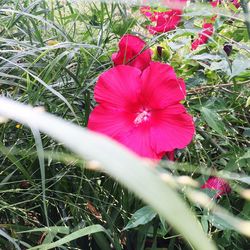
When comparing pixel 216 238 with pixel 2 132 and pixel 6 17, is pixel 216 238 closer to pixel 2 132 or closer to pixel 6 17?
pixel 2 132

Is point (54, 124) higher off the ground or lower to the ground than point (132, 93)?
higher

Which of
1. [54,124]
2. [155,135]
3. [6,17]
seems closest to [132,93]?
[155,135]

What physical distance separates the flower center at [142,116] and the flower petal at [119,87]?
0.02 meters

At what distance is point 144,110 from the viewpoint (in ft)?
2.49

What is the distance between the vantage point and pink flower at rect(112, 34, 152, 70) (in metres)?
0.79

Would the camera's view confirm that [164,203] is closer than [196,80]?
Yes

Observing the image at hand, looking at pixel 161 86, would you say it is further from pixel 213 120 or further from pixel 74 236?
pixel 74 236

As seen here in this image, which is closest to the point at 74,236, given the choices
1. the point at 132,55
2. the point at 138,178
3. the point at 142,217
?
the point at 142,217

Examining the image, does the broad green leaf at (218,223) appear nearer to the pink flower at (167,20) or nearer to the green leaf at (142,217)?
the green leaf at (142,217)

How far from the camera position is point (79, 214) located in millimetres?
764

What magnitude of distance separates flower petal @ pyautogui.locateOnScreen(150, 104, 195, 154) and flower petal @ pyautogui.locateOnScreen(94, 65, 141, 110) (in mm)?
46

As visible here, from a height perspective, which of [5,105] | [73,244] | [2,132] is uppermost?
[5,105]

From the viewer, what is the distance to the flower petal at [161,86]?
713 mm

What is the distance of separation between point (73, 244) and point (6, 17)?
2.03ft
